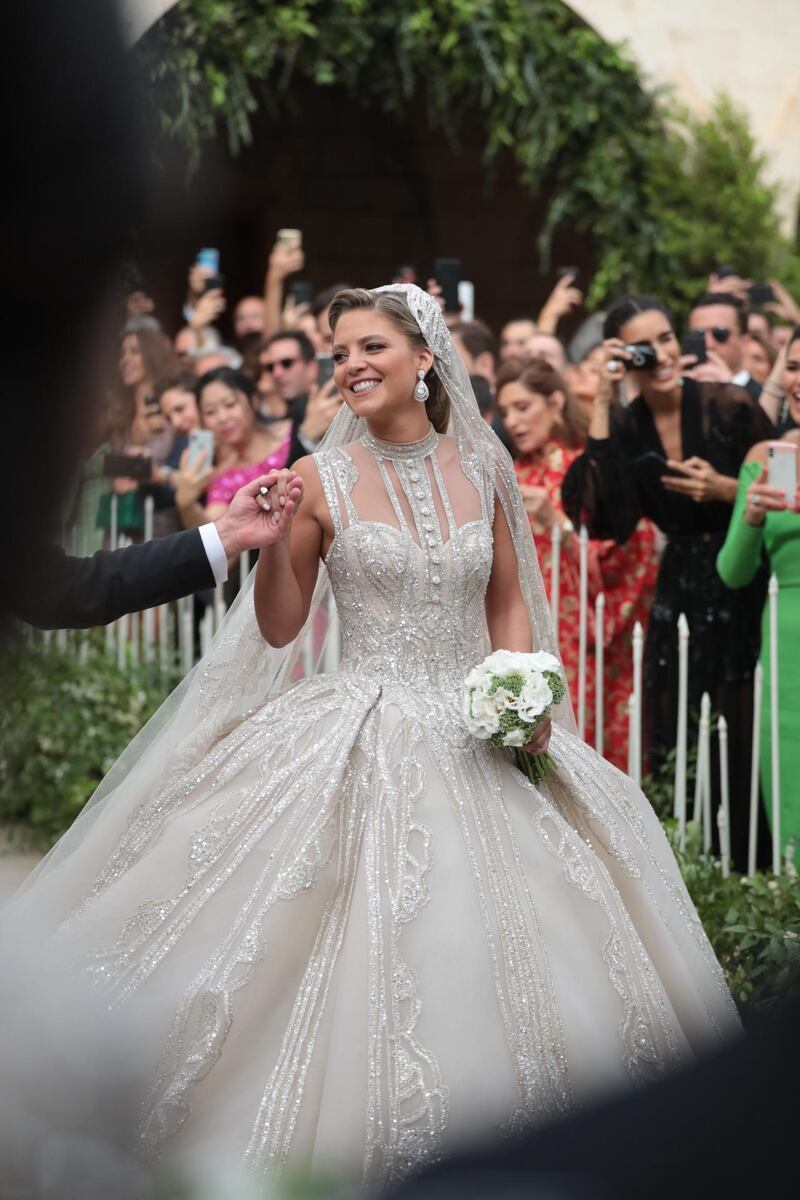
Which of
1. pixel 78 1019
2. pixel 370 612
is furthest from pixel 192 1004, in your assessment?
pixel 78 1019

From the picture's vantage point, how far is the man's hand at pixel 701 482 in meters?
5.60

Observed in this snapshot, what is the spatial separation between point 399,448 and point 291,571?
1.27 ft

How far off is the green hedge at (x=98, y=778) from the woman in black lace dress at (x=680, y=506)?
0.33 meters

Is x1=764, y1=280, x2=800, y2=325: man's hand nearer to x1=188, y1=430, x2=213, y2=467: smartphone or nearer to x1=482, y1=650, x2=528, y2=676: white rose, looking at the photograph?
x1=188, y1=430, x2=213, y2=467: smartphone

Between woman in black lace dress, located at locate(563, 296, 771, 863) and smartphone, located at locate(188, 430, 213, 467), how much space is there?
1.72m

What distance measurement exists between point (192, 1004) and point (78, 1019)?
2427 millimetres

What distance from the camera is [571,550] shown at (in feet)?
19.6

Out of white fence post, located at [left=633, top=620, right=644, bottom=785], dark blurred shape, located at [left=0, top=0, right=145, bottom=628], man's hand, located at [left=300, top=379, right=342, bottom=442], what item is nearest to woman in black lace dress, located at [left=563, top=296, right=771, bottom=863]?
white fence post, located at [left=633, top=620, right=644, bottom=785]

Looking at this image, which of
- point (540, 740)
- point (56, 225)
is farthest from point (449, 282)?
point (56, 225)

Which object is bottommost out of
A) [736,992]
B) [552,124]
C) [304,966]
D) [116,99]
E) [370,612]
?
[736,992]

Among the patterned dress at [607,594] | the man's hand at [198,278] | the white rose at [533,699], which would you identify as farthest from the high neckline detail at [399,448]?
the man's hand at [198,278]

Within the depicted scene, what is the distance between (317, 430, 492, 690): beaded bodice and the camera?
3859 millimetres

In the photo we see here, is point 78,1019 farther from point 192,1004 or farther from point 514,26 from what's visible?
point 514,26

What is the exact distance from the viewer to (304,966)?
11.1ft
